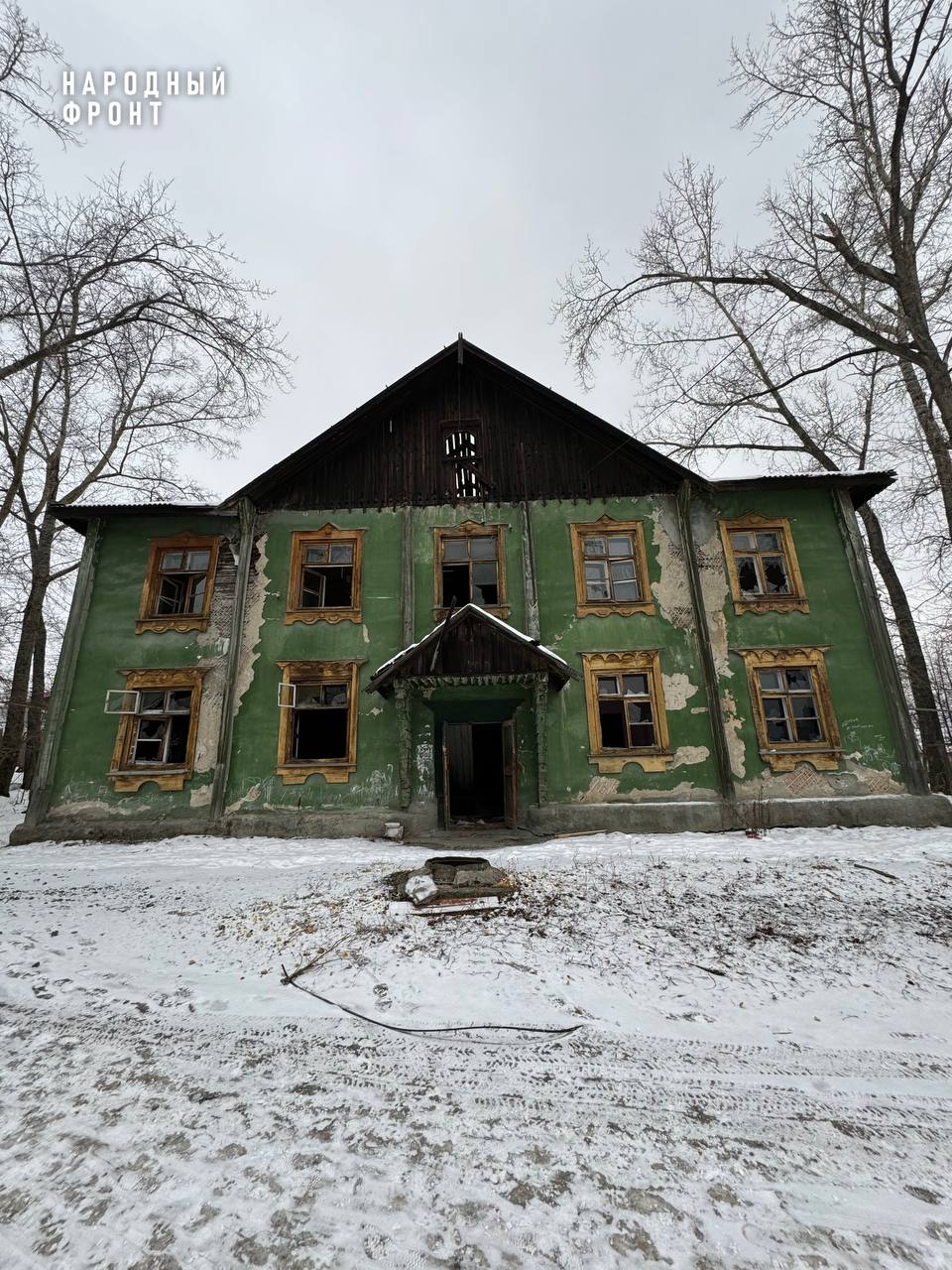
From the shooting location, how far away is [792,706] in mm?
11469

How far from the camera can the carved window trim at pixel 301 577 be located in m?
12.3

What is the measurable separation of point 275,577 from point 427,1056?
→ 35.6ft

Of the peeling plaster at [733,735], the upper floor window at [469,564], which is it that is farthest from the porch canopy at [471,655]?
the peeling plaster at [733,735]

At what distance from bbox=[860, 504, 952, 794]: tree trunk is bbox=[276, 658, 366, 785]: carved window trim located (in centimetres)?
1414

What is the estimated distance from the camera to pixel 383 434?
13453 mm

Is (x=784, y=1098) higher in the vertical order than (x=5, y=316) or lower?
lower

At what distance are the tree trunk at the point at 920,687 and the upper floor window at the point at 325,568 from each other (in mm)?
14639

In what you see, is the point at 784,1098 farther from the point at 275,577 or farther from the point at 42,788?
the point at 42,788

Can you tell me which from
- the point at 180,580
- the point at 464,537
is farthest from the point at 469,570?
the point at 180,580

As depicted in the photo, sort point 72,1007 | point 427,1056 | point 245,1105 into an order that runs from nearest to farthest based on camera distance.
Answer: point 245,1105, point 427,1056, point 72,1007

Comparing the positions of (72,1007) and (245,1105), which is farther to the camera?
(72,1007)

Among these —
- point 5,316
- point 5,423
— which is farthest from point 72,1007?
point 5,423

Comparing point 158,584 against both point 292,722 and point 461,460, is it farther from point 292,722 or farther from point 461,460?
point 461,460

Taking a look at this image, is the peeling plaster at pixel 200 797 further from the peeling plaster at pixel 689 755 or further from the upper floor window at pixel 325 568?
the peeling plaster at pixel 689 755
